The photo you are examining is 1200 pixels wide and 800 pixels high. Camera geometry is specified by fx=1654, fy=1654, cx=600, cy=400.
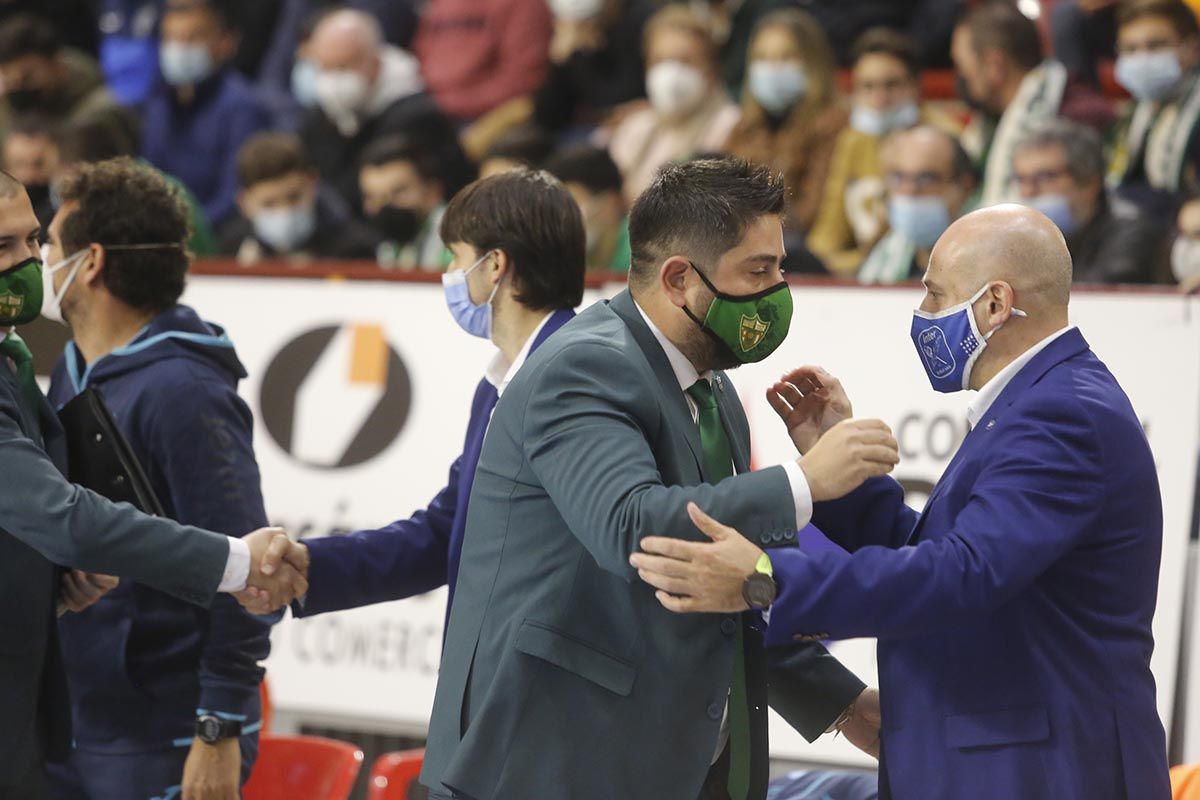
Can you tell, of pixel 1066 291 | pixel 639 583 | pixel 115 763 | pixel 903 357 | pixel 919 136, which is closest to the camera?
pixel 639 583

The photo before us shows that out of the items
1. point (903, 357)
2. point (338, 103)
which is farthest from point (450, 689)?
point (338, 103)

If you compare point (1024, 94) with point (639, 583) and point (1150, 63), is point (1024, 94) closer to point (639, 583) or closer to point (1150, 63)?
point (1150, 63)

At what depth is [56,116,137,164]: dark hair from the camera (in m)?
8.36

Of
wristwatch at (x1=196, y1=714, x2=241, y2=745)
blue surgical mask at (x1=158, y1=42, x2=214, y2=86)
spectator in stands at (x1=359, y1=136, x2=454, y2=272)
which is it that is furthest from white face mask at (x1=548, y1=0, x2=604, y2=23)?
wristwatch at (x1=196, y1=714, x2=241, y2=745)

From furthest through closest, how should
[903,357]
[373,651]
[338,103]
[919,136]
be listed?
[338,103]
[919,136]
[373,651]
[903,357]

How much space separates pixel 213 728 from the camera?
4.12m

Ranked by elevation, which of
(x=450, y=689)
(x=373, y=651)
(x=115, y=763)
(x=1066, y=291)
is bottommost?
(x=373, y=651)

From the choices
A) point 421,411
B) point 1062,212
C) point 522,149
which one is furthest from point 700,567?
point 522,149

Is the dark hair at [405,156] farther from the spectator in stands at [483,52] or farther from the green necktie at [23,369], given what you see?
the green necktie at [23,369]

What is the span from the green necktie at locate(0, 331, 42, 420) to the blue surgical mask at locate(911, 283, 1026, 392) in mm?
2041

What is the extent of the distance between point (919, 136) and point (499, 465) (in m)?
4.98

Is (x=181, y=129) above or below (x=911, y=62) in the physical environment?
below

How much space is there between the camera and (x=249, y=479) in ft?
14.0

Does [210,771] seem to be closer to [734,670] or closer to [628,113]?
[734,670]
